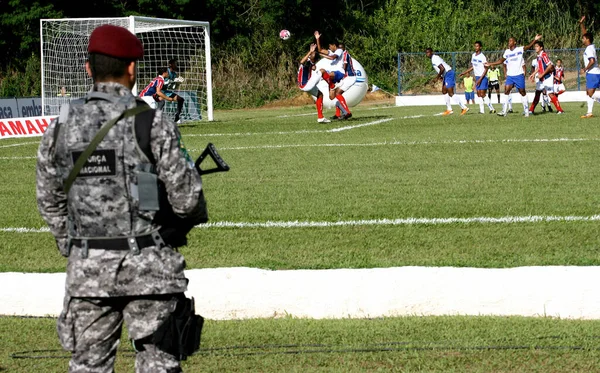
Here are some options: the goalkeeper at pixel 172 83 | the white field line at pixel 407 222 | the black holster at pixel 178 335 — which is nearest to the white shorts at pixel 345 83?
the goalkeeper at pixel 172 83

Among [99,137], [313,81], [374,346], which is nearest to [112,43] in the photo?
[99,137]

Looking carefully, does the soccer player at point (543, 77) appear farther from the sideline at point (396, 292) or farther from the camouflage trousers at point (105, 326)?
the camouflage trousers at point (105, 326)

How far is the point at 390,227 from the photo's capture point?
30.0ft

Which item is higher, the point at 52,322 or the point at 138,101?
the point at 138,101

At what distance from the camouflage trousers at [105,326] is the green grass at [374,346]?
1469 millimetres

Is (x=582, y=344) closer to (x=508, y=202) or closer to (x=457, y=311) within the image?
(x=457, y=311)

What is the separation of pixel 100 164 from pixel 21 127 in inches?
836

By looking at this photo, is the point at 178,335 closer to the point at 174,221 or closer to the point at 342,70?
the point at 174,221

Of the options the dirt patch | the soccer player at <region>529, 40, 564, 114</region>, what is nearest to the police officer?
the soccer player at <region>529, 40, 564, 114</region>

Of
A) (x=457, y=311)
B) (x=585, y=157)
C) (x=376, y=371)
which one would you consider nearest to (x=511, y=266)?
(x=457, y=311)

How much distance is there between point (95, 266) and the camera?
13.1 ft

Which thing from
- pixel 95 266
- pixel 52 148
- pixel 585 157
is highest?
pixel 52 148

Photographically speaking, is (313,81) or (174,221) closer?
(174,221)

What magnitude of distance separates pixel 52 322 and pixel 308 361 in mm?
1947
